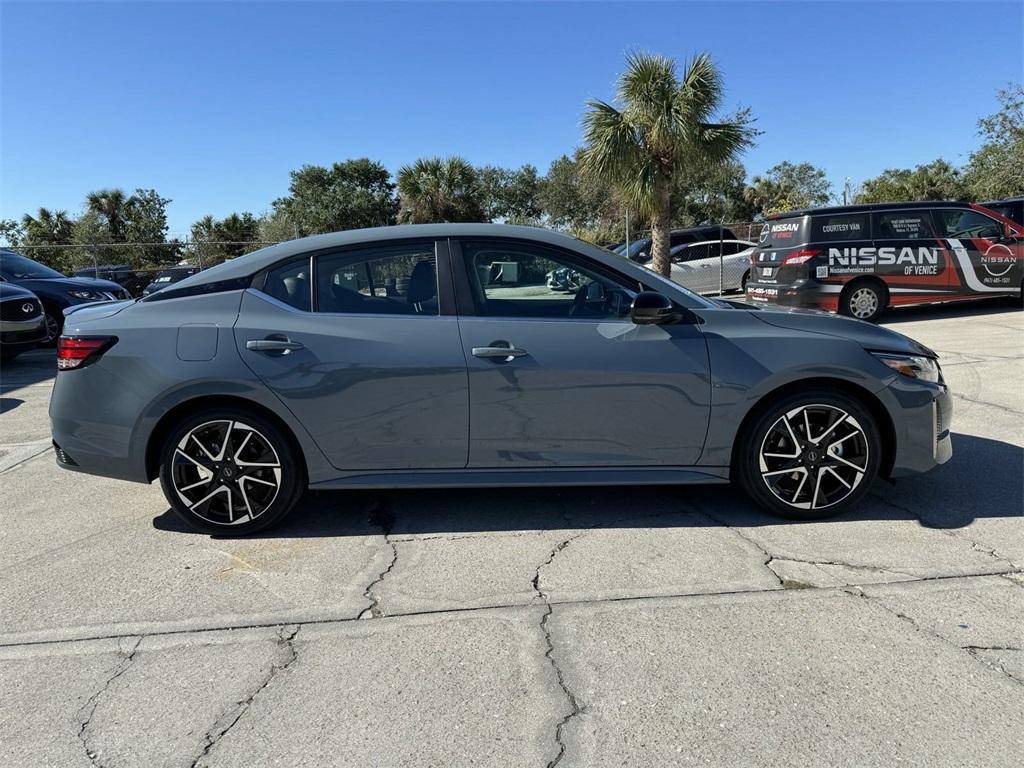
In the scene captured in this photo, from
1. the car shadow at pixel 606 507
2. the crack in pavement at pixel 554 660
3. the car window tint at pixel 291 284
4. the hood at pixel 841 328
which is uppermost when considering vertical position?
the car window tint at pixel 291 284

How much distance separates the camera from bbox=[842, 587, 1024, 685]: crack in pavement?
8.19 ft

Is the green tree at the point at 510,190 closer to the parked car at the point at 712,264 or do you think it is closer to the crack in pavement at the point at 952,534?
the parked car at the point at 712,264

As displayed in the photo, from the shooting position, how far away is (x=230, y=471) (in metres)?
3.70

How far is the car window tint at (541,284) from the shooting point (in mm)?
3748

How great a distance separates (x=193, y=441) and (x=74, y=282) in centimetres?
1090

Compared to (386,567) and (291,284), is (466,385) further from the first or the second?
(291,284)

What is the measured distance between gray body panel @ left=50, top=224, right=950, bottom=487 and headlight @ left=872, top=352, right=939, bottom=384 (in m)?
0.05

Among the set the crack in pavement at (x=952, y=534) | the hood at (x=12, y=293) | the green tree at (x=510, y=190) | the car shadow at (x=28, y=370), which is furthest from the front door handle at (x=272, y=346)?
the green tree at (x=510, y=190)

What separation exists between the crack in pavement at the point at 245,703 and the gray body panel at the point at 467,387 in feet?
3.41

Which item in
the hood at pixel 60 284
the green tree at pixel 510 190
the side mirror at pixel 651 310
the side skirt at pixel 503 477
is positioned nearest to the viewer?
the side mirror at pixel 651 310

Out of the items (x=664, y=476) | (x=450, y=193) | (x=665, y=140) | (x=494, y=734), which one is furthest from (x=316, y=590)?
(x=450, y=193)

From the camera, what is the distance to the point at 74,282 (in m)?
12.5

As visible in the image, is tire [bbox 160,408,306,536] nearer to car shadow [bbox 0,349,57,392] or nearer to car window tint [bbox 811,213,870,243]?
car shadow [bbox 0,349,57,392]

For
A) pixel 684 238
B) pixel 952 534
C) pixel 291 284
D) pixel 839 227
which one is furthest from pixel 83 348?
pixel 684 238
